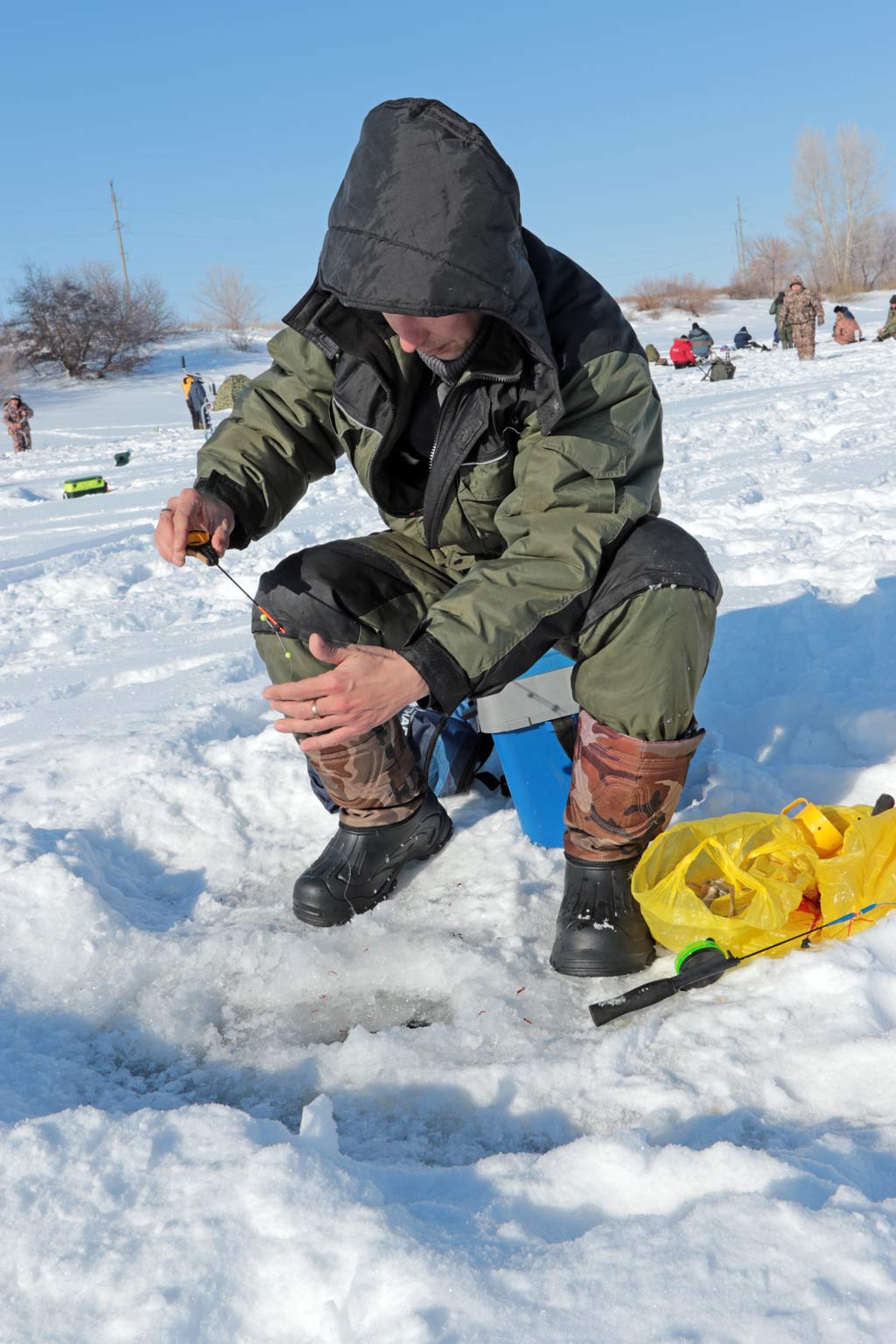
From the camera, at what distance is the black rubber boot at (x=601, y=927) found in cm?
186

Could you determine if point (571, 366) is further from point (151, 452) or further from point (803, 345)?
point (803, 345)

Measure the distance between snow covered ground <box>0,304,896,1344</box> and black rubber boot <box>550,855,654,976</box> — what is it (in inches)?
1.8

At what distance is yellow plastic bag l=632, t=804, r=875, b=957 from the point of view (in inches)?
69.4

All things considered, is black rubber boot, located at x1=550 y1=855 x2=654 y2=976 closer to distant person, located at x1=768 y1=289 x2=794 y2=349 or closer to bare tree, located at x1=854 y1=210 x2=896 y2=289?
Result: distant person, located at x1=768 y1=289 x2=794 y2=349

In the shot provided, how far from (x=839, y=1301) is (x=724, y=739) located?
181cm

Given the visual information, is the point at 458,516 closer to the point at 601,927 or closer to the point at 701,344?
the point at 601,927

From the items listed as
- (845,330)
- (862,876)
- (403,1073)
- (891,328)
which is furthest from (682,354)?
(403,1073)

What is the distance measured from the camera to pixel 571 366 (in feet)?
5.87

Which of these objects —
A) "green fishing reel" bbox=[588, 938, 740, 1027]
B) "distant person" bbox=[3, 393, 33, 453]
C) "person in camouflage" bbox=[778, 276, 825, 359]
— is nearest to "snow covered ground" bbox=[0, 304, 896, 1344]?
"green fishing reel" bbox=[588, 938, 740, 1027]

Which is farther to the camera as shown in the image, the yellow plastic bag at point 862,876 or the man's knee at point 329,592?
the man's knee at point 329,592

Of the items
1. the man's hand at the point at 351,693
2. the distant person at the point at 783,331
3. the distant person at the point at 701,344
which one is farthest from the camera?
the distant person at the point at 783,331

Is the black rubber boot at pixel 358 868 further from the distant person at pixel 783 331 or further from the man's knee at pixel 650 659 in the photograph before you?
the distant person at pixel 783 331

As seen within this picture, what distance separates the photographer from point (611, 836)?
1943 millimetres

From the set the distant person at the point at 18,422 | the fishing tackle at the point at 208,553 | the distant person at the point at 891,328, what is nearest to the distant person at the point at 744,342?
the distant person at the point at 891,328
